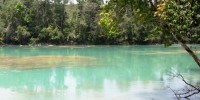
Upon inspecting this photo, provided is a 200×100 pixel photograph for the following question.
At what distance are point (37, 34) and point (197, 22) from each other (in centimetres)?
4811

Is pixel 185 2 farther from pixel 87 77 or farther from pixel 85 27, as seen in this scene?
pixel 85 27

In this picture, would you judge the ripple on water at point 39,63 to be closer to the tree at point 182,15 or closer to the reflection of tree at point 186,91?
the reflection of tree at point 186,91

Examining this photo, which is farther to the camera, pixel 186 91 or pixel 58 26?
pixel 58 26

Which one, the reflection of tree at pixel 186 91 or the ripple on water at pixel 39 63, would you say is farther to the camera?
the ripple on water at pixel 39 63

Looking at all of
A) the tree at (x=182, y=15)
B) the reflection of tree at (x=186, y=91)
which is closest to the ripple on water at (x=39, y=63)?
the reflection of tree at (x=186, y=91)

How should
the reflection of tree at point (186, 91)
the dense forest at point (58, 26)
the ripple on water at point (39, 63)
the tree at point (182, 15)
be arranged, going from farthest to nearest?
the dense forest at point (58, 26), the ripple on water at point (39, 63), the reflection of tree at point (186, 91), the tree at point (182, 15)

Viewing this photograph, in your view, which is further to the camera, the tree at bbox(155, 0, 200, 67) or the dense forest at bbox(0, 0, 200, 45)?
the dense forest at bbox(0, 0, 200, 45)

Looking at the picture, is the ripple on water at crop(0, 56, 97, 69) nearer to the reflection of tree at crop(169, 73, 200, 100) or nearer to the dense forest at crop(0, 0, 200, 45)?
the reflection of tree at crop(169, 73, 200, 100)

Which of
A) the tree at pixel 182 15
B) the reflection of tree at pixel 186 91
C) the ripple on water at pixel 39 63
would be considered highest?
the tree at pixel 182 15

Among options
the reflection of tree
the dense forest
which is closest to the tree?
the reflection of tree

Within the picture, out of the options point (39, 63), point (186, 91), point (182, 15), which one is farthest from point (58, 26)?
point (182, 15)

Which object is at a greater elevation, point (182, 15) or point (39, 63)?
point (182, 15)

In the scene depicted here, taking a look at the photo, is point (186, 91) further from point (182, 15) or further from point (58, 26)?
point (58, 26)

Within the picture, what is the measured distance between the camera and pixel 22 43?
179ft
